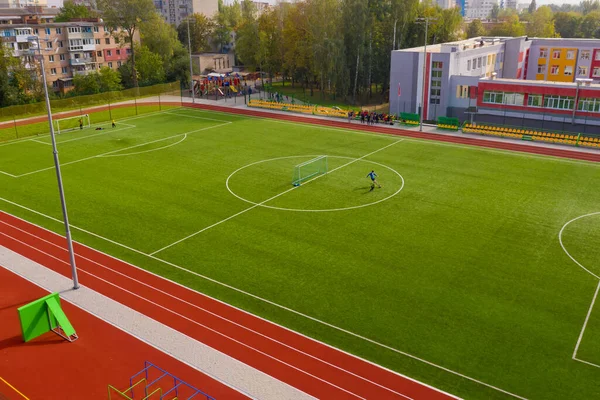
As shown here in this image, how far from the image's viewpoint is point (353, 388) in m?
15.9

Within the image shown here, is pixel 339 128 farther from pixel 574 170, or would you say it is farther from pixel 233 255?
pixel 233 255

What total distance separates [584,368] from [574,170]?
24912 millimetres

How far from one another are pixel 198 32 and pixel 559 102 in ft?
282

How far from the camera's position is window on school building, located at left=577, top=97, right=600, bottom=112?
49.2 metres

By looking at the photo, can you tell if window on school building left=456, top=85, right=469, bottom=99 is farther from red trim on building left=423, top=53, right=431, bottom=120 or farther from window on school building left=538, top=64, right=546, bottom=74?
window on school building left=538, top=64, right=546, bottom=74

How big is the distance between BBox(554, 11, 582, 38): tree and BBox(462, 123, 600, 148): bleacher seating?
8272cm

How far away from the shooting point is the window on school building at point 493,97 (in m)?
53.7

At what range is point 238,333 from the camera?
1872cm

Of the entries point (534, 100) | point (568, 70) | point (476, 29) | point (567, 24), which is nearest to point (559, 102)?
point (534, 100)

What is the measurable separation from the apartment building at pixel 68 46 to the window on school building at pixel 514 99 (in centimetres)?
5765

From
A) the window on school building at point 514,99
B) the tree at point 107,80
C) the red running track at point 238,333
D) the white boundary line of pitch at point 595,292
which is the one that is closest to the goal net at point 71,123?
the tree at point 107,80

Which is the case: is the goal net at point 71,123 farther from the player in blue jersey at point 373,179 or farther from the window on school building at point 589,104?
the window on school building at point 589,104

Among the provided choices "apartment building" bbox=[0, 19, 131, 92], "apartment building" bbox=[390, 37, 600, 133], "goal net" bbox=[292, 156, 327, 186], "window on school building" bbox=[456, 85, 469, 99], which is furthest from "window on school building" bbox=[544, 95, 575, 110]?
"apartment building" bbox=[0, 19, 131, 92]

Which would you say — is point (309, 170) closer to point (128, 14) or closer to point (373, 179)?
point (373, 179)
